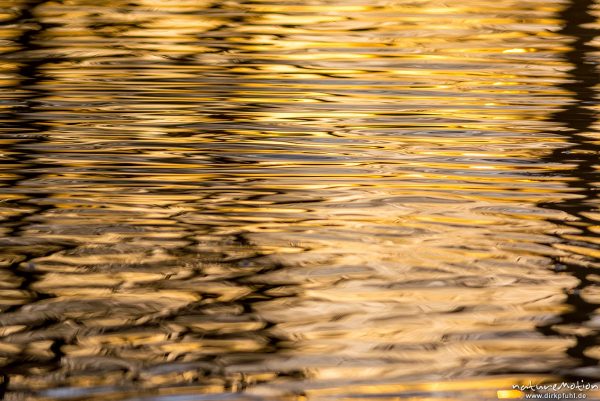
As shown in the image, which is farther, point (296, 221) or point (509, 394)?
point (296, 221)

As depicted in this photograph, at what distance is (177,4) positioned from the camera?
1147cm

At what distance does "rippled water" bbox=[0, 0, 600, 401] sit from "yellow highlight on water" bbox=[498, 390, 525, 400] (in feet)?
0.15

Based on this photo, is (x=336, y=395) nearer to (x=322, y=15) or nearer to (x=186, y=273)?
(x=186, y=273)

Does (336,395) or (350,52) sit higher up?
(336,395)

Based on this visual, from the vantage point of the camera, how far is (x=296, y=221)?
481 cm

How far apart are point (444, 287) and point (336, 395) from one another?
36.0 inches

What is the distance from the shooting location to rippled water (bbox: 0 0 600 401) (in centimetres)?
353

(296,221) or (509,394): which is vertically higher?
(509,394)

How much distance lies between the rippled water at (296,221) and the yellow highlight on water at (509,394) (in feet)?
0.15

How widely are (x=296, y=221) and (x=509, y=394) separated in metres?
1.63

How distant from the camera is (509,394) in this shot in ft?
10.9

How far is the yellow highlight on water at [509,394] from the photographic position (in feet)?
10.9

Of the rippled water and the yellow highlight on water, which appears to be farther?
the rippled water

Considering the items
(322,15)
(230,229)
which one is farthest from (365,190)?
(322,15)
